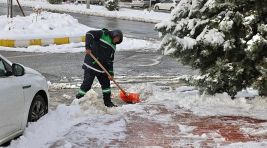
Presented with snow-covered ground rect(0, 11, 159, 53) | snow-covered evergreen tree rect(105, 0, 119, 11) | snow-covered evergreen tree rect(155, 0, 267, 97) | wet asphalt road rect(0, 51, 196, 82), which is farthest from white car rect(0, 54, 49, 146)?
snow-covered evergreen tree rect(105, 0, 119, 11)

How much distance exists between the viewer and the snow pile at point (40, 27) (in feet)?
59.1

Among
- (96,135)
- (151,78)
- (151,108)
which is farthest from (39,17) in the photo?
(96,135)

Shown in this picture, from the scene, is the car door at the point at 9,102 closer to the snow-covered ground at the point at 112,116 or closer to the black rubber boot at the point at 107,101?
the snow-covered ground at the point at 112,116

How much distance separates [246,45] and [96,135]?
299cm

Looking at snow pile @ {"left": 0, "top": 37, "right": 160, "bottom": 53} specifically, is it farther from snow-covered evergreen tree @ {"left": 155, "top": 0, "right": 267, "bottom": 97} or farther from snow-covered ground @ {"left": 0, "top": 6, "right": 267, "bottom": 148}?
snow-covered evergreen tree @ {"left": 155, "top": 0, "right": 267, "bottom": 97}

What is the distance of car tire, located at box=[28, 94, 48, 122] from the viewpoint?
6.63 m

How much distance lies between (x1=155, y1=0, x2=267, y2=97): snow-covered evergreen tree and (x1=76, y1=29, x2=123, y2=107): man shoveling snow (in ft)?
2.95

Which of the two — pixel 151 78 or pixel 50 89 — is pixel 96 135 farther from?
pixel 151 78

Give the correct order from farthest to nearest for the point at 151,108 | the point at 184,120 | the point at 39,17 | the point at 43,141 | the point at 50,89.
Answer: the point at 39,17, the point at 50,89, the point at 151,108, the point at 184,120, the point at 43,141

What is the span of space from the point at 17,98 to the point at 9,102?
247mm

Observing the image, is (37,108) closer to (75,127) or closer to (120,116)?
(75,127)

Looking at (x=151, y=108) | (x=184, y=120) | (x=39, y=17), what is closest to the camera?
(x=184, y=120)

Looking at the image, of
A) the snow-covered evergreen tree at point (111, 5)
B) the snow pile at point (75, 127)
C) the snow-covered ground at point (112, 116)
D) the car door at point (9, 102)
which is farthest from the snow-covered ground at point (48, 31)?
the snow-covered evergreen tree at point (111, 5)

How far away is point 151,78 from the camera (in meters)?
12.2
